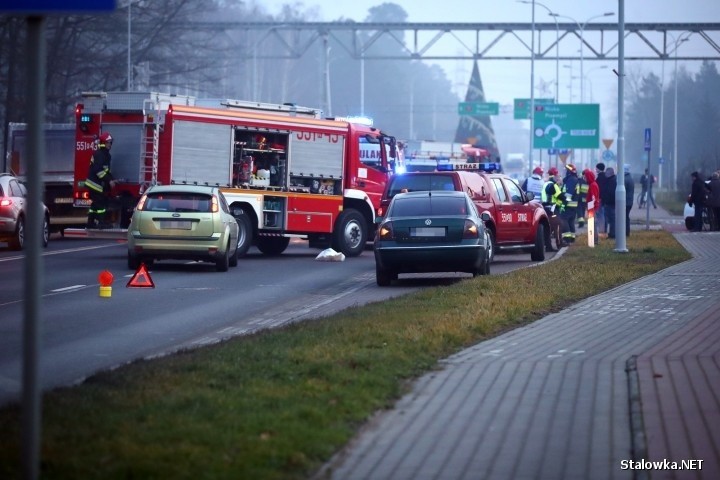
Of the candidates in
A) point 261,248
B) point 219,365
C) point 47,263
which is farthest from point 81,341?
point 261,248

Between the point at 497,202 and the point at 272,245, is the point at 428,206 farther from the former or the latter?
the point at 272,245

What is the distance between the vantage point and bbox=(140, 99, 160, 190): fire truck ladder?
27.1m

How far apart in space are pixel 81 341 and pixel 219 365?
3.81 m

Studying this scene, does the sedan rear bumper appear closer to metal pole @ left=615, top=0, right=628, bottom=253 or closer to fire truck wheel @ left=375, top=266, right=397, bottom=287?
fire truck wheel @ left=375, top=266, right=397, bottom=287

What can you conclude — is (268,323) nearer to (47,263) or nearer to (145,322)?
(145,322)

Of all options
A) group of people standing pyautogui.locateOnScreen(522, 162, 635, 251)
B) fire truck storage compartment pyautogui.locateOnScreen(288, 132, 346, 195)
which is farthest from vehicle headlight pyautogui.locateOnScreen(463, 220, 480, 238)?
group of people standing pyautogui.locateOnScreen(522, 162, 635, 251)

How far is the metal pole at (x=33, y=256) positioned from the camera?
17.6 feet

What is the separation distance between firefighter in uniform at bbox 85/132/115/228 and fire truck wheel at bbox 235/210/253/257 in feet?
9.38

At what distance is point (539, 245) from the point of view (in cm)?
2645

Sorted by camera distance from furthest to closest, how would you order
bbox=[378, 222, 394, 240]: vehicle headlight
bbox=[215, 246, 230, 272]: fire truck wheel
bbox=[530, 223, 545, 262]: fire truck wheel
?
bbox=[530, 223, 545, 262]: fire truck wheel
bbox=[215, 246, 230, 272]: fire truck wheel
bbox=[378, 222, 394, 240]: vehicle headlight

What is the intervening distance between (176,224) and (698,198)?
21.1 metres

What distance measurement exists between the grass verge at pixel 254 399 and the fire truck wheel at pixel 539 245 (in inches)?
446

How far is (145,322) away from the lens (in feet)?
49.9
